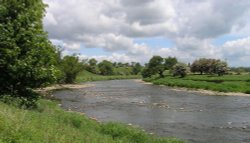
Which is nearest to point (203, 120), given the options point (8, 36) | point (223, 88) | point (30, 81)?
point (30, 81)

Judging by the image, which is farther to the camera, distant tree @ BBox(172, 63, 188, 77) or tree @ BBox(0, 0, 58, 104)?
distant tree @ BBox(172, 63, 188, 77)

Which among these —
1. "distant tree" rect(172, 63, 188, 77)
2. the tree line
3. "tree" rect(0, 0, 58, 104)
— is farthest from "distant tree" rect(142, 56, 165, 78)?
"tree" rect(0, 0, 58, 104)

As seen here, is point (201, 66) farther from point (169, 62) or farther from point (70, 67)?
point (70, 67)

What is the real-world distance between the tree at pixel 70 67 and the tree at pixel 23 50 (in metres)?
78.7

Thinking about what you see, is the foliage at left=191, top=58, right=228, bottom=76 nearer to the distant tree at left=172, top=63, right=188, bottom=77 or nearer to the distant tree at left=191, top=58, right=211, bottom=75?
the distant tree at left=191, top=58, right=211, bottom=75

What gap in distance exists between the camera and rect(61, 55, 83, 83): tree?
108m

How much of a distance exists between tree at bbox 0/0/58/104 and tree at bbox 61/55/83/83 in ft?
258

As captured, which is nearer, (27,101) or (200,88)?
(27,101)

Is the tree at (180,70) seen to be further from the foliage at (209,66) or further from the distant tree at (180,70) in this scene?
the foliage at (209,66)

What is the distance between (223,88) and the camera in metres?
76.9

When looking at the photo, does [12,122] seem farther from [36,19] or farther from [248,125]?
[248,125]

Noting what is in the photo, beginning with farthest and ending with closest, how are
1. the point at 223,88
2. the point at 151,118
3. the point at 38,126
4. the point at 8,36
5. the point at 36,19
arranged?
the point at 223,88, the point at 151,118, the point at 36,19, the point at 8,36, the point at 38,126

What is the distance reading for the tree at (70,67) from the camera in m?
108

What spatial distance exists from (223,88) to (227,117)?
127 feet
